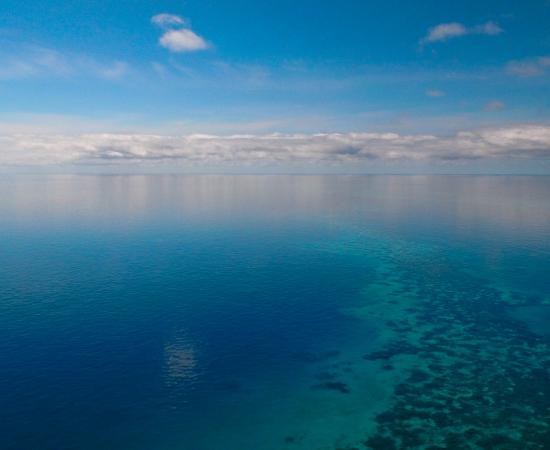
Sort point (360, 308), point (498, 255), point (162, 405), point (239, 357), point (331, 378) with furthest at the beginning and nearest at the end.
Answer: point (498, 255) < point (360, 308) < point (239, 357) < point (331, 378) < point (162, 405)

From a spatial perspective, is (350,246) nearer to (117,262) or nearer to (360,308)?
(360,308)

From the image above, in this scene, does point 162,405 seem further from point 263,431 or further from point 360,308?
point 360,308

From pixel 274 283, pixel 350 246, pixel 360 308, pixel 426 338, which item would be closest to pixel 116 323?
pixel 274 283

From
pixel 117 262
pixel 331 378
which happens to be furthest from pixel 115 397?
pixel 117 262

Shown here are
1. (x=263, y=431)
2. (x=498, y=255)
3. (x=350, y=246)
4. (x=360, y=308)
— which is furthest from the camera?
(x=350, y=246)

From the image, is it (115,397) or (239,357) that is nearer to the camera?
(115,397)

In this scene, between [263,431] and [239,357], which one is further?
[239,357]
